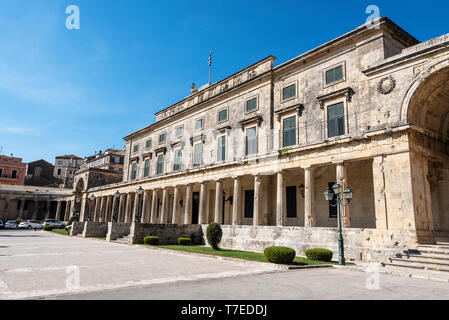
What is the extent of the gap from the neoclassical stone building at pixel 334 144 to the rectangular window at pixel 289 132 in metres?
0.09

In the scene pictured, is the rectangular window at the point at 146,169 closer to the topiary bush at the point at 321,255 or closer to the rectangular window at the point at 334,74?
the rectangular window at the point at 334,74

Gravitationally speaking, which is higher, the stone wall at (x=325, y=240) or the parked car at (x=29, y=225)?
the stone wall at (x=325, y=240)

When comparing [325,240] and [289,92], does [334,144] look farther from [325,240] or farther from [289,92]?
[289,92]

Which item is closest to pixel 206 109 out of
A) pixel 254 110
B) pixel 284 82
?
pixel 254 110

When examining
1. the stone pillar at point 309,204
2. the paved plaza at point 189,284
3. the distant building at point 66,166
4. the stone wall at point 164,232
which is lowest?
the paved plaza at point 189,284

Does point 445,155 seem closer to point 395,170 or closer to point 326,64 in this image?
point 395,170

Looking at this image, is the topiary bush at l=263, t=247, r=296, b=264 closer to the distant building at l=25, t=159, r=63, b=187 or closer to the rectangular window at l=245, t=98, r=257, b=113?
the rectangular window at l=245, t=98, r=257, b=113

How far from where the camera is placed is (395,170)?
1508cm

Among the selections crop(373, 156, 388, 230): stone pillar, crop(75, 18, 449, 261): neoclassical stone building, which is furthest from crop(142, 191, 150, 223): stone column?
crop(373, 156, 388, 230): stone pillar

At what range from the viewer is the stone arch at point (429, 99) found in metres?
14.9

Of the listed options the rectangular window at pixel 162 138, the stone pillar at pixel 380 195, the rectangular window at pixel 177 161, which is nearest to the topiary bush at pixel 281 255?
the stone pillar at pixel 380 195

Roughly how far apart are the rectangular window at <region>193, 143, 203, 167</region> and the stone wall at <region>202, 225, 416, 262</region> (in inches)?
339

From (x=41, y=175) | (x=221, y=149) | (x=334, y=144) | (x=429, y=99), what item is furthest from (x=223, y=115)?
(x=41, y=175)
